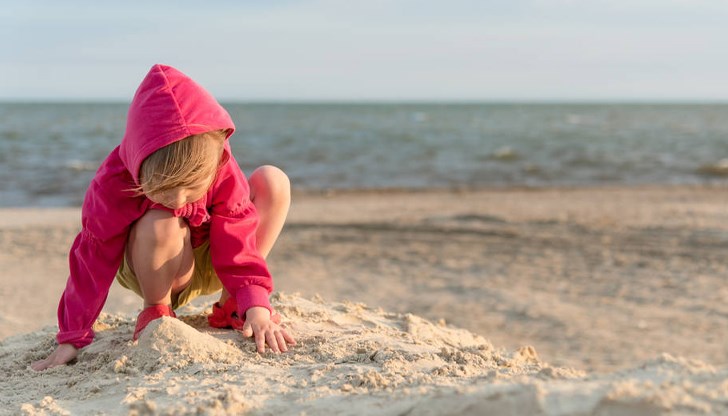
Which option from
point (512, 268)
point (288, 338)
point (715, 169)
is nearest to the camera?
point (288, 338)

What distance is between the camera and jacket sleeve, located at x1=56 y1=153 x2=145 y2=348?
242 cm

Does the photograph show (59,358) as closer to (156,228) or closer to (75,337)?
(75,337)

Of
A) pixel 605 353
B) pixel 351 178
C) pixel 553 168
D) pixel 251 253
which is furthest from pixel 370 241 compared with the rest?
pixel 553 168

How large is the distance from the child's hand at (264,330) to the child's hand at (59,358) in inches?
25.8

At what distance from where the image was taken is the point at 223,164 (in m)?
2.48

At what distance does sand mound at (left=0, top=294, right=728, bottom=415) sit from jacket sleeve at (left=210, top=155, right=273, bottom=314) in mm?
184

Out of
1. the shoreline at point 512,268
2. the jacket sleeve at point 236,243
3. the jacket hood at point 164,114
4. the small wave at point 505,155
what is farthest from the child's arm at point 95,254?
the small wave at point 505,155

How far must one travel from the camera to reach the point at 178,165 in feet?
7.22

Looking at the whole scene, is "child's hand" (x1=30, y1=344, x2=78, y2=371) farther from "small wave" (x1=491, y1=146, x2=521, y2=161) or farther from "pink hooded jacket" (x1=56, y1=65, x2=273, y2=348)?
"small wave" (x1=491, y1=146, x2=521, y2=161)

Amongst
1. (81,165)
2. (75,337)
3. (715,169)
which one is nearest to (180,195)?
(75,337)

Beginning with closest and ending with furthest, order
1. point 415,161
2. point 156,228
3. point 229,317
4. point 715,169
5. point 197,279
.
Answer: point 156,228
point 229,317
point 197,279
point 715,169
point 415,161

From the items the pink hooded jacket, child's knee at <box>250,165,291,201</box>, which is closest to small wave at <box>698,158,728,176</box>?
child's knee at <box>250,165,291,201</box>

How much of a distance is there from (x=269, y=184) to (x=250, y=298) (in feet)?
1.52

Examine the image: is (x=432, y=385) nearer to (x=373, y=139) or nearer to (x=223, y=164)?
(x=223, y=164)
